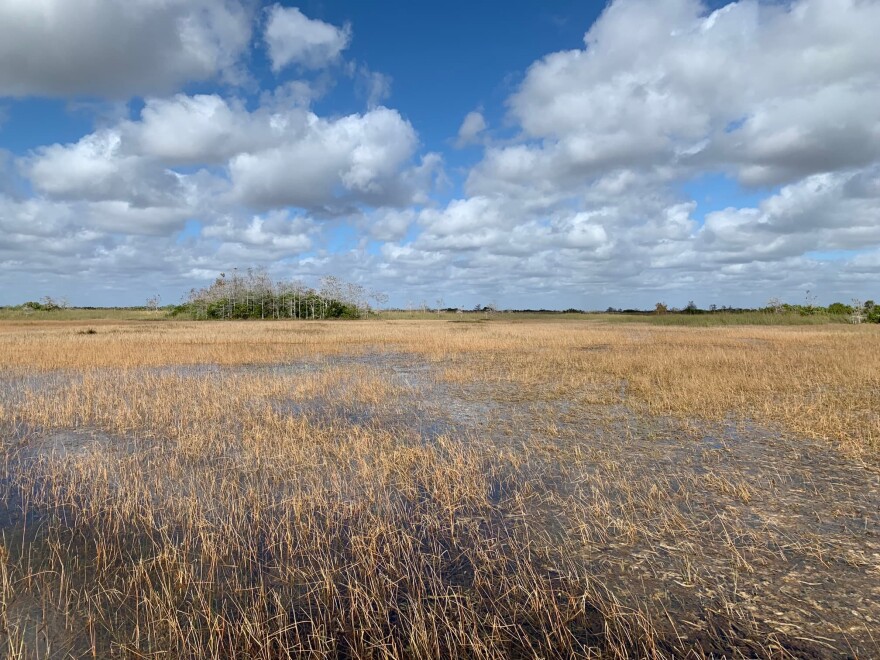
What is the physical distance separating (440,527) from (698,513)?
11.8 feet

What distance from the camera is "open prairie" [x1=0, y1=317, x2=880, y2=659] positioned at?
13.7 ft

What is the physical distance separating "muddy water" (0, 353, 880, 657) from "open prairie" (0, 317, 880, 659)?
0.11 feet

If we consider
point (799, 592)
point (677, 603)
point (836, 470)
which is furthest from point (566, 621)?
point (836, 470)

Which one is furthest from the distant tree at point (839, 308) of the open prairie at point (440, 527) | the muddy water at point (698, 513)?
the muddy water at point (698, 513)

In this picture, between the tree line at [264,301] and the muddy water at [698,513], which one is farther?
the tree line at [264,301]

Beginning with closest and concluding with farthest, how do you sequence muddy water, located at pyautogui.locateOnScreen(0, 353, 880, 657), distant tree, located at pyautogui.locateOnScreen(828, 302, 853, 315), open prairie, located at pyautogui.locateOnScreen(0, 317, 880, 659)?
1. open prairie, located at pyautogui.locateOnScreen(0, 317, 880, 659)
2. muddy water, located at pyautogui.locateOnScreen(0, 353, 880, 657)
3. distant tree, located at pyautogui.locateOnScreen(828, 302, 853, 315)

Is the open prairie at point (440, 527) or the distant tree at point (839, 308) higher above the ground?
the distant tree at point (839, 308)

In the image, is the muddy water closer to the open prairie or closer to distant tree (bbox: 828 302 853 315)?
the open prairie

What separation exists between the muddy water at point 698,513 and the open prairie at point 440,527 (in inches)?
1.4

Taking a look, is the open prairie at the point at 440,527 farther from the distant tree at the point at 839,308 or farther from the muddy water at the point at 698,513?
the distant tree at the point at 839,308

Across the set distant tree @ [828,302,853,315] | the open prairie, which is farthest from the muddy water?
distant tree @ [828,302,853,315]

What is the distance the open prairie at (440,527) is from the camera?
4.18 metres

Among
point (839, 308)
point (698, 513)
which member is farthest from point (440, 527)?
point (839, 308)

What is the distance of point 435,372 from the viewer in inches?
846
